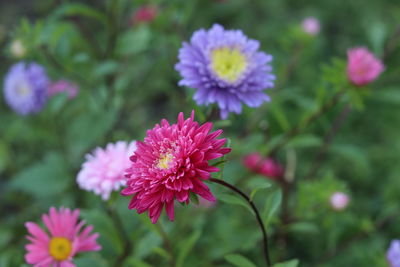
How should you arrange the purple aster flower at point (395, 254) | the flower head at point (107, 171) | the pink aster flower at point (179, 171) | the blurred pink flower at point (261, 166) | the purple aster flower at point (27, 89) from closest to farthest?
the pink aster flower at point (179, 171), the flower head at point (107, 171), the purple aster flower at point (395, 254), the blurred pink flower at point (261, 166), the purple aster flower at point (27, 89)

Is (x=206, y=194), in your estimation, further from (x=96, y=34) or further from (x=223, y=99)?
(x=96, y=34)

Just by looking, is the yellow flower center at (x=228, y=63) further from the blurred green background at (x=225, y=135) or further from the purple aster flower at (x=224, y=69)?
the blurred green background at (x=225, y=135)

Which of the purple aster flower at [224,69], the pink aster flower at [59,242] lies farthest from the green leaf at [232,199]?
the pink aster flower at [59,242]

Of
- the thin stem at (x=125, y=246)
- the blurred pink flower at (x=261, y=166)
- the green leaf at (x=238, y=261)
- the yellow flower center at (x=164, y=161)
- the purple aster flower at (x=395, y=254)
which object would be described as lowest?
the purple aster flower at (x=395, y=254)

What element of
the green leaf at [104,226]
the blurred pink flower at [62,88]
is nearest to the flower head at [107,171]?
the green leaf at [104,226]

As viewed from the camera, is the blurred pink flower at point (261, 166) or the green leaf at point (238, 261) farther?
the blurred pink flower at point (261, 166)

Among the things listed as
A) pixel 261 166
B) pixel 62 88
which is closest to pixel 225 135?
pixel 261 166

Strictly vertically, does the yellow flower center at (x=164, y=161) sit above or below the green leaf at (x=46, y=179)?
below

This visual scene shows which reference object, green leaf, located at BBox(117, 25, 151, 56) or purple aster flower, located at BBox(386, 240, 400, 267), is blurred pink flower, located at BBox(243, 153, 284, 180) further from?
green leaf, located at BBox(117, 25, 151, 56)

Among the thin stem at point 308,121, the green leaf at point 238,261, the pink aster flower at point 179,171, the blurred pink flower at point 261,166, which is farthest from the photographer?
the blurred pink flower at point 261,166
